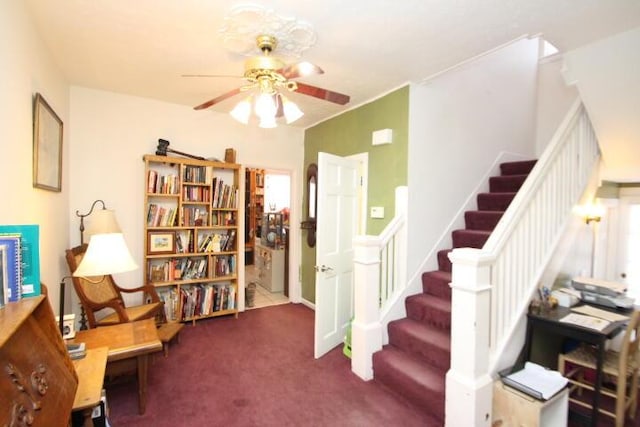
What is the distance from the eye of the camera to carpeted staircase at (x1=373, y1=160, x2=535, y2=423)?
7.38ft

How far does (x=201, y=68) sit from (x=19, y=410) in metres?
2.57

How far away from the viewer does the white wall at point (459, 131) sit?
2988 mm

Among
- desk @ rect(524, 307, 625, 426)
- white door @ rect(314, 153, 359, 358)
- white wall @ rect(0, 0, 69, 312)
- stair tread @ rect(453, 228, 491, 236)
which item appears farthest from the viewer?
stair tread @ rect(453, 228, 491, 236)

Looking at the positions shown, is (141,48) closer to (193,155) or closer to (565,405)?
(193,155)

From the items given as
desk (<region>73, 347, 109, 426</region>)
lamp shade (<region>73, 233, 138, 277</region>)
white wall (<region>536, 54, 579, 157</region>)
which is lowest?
desk (<region>73, 347, 109, 426</region>)

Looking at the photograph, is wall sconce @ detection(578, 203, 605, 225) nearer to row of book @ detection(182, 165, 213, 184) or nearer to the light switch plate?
the light switch plate

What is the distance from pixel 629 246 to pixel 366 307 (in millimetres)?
2964

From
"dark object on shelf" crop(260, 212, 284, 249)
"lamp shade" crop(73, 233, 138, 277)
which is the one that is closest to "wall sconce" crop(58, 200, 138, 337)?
"lamp shade" crop(73, 233, 138, 277)

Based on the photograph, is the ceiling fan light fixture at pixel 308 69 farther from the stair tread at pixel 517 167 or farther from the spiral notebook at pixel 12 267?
the stair tread at pixel 517 167

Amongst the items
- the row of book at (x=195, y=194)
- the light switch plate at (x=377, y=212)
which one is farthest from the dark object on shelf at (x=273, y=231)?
the light switch plate at (x=377, y=212)

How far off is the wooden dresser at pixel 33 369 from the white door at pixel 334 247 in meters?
1.97

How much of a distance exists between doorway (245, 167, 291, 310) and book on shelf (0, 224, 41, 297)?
309cm

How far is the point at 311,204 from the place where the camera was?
433cm

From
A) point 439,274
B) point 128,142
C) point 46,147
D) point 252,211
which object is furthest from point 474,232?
point 252,211
